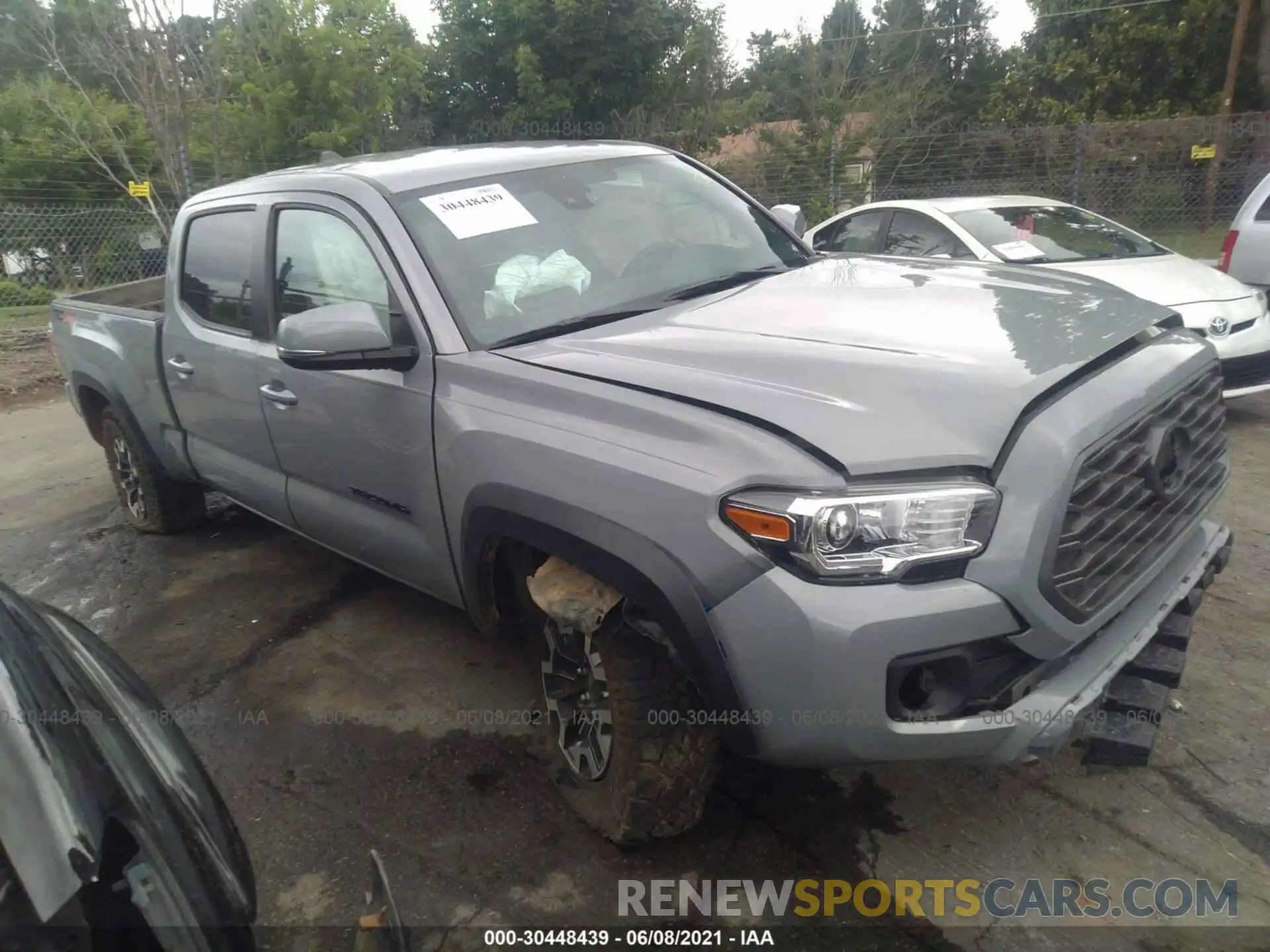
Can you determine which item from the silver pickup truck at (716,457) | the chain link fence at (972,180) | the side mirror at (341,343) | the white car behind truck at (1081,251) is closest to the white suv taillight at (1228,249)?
the white car behind truck at (1081,251)

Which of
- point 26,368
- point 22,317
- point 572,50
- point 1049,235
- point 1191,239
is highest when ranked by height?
point 572,50

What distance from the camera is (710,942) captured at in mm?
2332

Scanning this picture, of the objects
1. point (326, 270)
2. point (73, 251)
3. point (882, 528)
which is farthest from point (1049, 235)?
point (73, 251)

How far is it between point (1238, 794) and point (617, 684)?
1800mm

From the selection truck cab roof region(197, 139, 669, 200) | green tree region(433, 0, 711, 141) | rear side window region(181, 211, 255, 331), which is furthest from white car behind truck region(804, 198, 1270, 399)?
green tree region(433, 0, 711, 141)

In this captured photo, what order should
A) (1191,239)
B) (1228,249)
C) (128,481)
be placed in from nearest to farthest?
(128,481) → (1228,249) → (1191,239)

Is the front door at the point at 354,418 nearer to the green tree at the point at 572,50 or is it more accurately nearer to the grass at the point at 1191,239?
the grass at the point at 1191,239

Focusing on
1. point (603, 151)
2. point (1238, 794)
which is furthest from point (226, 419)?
point (1238, 794)

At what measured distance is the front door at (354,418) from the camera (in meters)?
2.92

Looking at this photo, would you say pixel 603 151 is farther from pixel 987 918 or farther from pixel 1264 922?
pixel 1264 922

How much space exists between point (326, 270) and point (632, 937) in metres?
2.41

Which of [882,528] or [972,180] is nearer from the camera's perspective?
[882,528]

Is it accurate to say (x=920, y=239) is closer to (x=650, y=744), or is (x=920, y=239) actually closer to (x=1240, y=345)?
(x=1240, y=345)

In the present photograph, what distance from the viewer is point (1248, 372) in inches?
223
